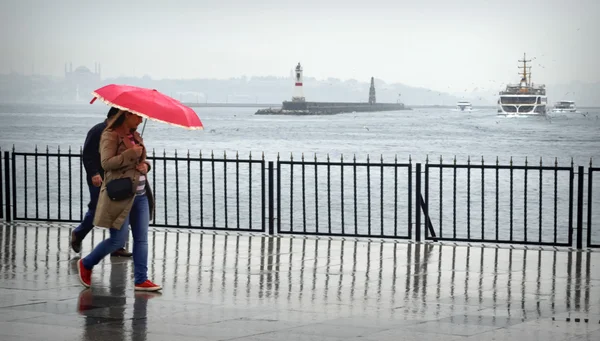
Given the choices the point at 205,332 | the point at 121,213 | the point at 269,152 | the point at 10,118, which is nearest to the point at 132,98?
the point at 121,213

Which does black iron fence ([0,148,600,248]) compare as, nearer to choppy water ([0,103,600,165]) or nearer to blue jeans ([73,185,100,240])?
blue jeans ([73,185,100,240])

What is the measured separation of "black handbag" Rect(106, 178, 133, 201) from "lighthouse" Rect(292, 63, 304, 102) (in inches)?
6110

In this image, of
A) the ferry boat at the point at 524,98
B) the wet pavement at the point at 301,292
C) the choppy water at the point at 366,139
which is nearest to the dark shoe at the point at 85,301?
the wet pavement at the point at 301,292

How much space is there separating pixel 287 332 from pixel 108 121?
3031mm

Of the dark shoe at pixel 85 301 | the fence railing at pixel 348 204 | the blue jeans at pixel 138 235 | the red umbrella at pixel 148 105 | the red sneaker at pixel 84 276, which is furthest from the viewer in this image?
the fence railing at pixel 348 204

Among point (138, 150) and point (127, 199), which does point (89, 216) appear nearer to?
point (127, 199)

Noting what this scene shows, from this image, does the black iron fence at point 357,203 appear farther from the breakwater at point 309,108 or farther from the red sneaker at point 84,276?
the breakwater at point 309,108

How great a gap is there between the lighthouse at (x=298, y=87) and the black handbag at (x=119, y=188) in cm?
15519

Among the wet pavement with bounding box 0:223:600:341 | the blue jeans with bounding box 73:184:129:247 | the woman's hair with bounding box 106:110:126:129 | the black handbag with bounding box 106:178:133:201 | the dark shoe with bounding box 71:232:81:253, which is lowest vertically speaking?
the wet pavement with bounding box 0:223:600:341

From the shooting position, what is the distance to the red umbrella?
29.5ft

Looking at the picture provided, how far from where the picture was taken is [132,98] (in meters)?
9.10

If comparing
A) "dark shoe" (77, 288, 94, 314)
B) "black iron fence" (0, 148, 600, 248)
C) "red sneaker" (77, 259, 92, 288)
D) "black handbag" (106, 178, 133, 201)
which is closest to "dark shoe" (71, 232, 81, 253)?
"red sneaker" (77, 259, 92, 288)

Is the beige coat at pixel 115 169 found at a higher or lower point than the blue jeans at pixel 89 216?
higher

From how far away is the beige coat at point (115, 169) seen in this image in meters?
9.02
